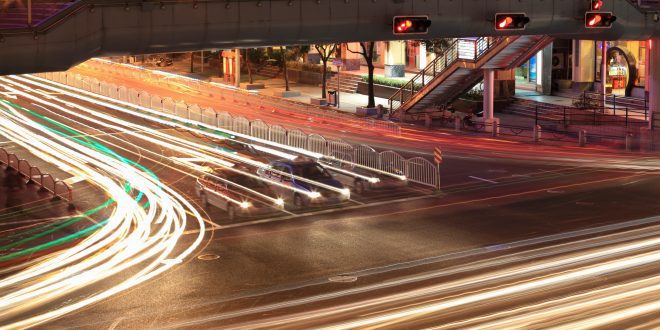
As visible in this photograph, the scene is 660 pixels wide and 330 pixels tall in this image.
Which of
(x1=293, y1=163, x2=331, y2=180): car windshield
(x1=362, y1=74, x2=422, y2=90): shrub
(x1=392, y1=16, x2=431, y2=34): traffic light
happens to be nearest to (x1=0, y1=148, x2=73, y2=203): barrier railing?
(x1=293, y1=163, x2=331, y2=180): car windshield

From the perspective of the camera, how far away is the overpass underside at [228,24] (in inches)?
1022

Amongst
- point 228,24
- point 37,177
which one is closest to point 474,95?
point 37,177

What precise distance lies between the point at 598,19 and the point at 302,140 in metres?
12.1

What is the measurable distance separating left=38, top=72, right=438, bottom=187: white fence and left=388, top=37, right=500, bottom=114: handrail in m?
9.83

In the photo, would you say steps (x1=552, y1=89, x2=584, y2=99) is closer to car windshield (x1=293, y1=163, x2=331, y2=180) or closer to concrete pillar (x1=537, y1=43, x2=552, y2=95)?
concrete pillar (x1=537, y1=43, x2=552, y2=95)

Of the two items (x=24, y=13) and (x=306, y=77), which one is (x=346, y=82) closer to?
(x=306, y=77)

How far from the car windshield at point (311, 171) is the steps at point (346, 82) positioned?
107 feet

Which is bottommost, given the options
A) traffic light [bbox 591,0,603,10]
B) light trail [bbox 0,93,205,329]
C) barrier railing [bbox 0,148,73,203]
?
light trail [bbox 0,93,205,329]

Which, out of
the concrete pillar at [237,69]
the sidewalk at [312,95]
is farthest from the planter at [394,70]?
the concrete pillar at [237,69]

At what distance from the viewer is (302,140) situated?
40.1m

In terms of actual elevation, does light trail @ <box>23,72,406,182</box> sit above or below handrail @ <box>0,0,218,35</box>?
below

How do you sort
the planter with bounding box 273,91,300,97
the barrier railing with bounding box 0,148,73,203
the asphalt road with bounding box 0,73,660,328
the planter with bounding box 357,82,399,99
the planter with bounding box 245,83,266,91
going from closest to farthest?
1. the asphalt road with bounding box 0,73,660,328
2. the barrier railing with bounding box 0,148,73,203
3. the planter with bounding box 357,82,399,99
4. the planter with bounding box 273,91,300,97
5. the planter with bounding box 245,83,266,91

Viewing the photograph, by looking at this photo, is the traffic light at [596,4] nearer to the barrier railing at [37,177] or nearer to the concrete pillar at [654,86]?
the concrete pillar at [654,86]

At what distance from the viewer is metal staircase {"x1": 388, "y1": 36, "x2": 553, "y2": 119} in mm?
47281
